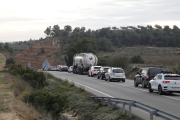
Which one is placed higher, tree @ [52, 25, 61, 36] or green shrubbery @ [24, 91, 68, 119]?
tree @ [52, 25, 61, 36]

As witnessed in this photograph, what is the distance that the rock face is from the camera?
11431 cm

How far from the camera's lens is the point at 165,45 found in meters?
113

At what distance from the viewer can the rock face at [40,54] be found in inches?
4500

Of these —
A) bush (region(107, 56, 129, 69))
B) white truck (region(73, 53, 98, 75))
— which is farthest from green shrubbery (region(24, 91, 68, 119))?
white truck (region(73, 53, 98, 75))

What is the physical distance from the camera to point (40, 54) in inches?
4764

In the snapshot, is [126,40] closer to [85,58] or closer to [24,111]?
[85,58]

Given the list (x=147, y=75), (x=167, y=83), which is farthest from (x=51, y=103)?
(x=147, y=75)

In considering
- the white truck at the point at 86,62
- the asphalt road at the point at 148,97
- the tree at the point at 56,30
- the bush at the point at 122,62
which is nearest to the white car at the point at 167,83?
the asphalt road at the point at 148,97

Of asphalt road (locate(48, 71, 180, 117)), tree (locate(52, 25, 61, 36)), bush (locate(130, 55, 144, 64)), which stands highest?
tree (locate(52, 25, 61, 36))

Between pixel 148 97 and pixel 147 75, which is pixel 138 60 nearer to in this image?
pixel 147 75

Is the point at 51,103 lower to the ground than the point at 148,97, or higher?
higher

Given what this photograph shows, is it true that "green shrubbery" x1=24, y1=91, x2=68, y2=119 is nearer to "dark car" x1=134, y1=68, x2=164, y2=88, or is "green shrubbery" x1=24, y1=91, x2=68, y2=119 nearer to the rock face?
"dark car" x1=134, y1=68, x2=164, y2=88

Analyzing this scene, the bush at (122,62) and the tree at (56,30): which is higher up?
the tree at (56,30)

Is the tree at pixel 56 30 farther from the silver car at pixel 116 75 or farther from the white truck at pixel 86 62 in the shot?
the silver car at pixel 116 75
